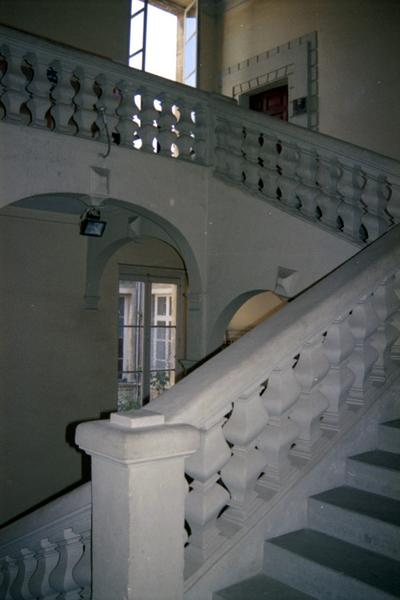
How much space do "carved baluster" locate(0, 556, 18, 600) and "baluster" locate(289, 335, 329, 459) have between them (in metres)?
1.31

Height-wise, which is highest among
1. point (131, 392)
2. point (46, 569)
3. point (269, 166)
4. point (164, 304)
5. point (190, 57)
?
point (190, 57)

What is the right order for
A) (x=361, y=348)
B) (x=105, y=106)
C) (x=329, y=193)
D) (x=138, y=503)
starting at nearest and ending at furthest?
(x=138, y=503)
(x=361, y=348)
(x=329, y=193)
(x=105, y=106)

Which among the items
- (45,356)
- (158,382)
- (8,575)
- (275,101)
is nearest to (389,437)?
(8,575)

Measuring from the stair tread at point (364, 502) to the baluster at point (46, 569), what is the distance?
3.31 ft

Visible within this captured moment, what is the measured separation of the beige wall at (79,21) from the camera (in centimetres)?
657

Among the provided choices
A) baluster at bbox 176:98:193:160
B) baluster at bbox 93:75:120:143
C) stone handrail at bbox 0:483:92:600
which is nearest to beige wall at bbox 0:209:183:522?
baluster at bbox 93:75:120:143

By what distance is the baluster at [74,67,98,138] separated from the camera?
14.6 feet

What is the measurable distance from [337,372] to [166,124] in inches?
131

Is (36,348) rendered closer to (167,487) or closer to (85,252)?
(85,252)

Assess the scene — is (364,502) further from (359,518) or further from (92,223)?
(92,223)

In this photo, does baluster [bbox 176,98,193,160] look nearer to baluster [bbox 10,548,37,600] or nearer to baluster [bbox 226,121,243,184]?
baluster [bbox 226,121,243,184]

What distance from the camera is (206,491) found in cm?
172

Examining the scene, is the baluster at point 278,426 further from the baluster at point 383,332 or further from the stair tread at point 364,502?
the baluster at point 383,332

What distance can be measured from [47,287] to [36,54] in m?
3.23
